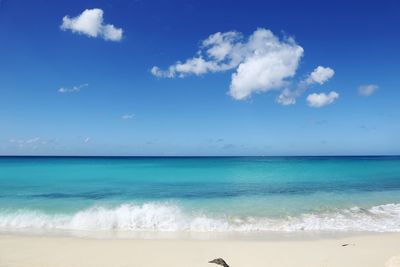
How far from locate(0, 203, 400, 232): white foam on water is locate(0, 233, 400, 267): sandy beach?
1.89m

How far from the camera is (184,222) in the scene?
12.3 m

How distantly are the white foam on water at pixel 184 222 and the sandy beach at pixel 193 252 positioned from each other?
1.89 metres

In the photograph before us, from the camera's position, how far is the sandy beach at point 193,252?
295 inches

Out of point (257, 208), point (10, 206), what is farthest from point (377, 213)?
point (10, 206)

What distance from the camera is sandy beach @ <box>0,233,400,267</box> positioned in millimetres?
7492

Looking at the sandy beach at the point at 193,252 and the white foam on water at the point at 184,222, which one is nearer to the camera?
the sandy beach at the point at 193,252

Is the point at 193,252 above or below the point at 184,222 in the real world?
above

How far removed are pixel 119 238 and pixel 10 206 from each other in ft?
27.1

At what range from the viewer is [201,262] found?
7480 millimetres

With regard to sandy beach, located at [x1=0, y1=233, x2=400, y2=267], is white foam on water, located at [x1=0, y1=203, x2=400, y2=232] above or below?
below

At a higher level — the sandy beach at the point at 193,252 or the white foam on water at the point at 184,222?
the sandy beach at the point at 193,252

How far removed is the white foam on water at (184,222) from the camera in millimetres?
11625

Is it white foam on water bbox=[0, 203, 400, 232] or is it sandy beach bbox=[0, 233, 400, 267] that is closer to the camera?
sandy beach bbox=[0, 233, 400, 267]

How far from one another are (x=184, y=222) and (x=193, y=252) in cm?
404
